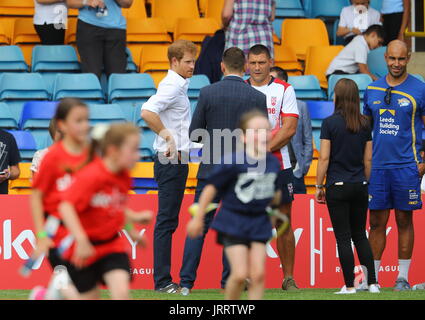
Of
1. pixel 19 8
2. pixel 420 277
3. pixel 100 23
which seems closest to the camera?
pixel 420 277

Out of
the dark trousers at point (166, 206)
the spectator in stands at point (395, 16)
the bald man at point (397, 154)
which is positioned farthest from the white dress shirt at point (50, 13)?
the bald man at point (397, 154)

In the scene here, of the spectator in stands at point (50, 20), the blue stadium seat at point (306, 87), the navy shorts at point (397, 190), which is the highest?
the spectator in stands at point (50, 20)

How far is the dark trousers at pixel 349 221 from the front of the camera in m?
8.08

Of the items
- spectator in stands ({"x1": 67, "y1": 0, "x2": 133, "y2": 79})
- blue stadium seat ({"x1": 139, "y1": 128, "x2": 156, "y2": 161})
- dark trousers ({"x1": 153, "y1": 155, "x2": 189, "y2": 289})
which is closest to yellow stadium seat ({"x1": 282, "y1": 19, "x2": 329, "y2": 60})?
spectator in stands ({"x1": 67, "y1": 0, "x2": 133, "y2": 79})

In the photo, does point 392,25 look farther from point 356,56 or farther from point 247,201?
point 247,201

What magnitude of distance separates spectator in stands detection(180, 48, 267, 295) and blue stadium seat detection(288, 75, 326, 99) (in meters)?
4.10

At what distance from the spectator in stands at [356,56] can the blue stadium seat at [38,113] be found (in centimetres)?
363

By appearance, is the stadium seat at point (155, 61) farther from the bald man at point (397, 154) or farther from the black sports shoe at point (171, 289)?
the black sports shoe at point (171, 289)

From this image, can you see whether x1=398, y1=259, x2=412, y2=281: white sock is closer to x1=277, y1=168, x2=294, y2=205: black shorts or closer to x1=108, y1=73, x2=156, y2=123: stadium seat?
x1=277, y1=168, x2=294, y2=205: black shorts

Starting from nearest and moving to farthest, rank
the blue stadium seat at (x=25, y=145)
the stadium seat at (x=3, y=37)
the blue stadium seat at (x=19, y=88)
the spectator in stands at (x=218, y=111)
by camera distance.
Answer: the spectator in stands at (x=218, y=111) → the blue stadium seat at (x=25, y=145) → the blue stadium seat at (x=19, y=88) → the stadium seat at (x=3, y=37)

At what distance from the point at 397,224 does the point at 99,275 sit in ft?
12.9
